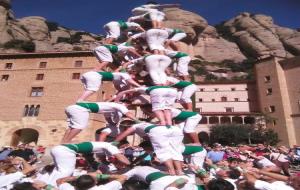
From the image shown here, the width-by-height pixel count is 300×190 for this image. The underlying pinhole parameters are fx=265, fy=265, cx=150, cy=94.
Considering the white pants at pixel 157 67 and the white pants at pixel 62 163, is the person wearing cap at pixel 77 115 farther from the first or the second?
the white pants at pixel 157 67

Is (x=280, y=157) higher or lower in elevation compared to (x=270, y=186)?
higher

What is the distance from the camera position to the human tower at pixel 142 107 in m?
5.46

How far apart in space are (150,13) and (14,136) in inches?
1341

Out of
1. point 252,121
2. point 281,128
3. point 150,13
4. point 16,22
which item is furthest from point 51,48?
point 150,13

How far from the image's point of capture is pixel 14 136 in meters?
36.7

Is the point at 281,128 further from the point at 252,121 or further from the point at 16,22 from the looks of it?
the point at 16,22

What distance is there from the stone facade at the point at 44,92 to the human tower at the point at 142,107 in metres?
26.2

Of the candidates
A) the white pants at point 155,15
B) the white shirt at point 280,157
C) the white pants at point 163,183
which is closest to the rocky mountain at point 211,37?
the white shirt at point 280,157

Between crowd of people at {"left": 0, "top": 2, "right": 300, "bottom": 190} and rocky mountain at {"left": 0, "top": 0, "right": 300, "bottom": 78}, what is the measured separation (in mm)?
68930

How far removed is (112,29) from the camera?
9.27 metres

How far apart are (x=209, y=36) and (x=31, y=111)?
74.2 metres

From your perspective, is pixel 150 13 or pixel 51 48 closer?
pixel 150 13

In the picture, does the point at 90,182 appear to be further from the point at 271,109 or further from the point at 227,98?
the point at 227,98

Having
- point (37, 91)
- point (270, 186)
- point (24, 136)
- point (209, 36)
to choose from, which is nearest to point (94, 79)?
Result: point (270, 186)
